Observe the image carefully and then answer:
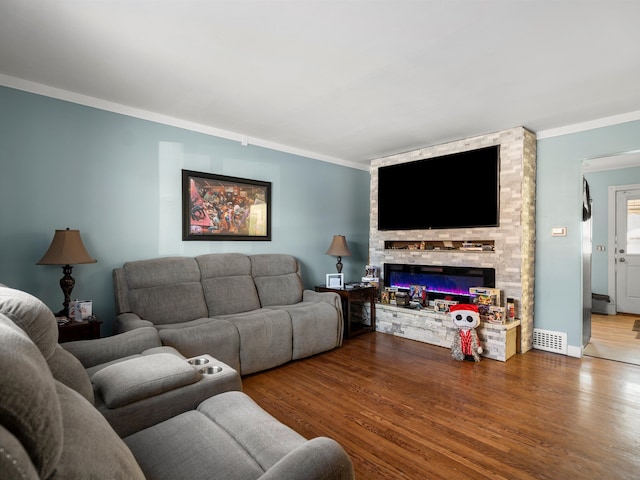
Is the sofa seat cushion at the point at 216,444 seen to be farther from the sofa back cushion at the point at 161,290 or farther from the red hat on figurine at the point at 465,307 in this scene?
the red hat on figurine at the point at 465,307

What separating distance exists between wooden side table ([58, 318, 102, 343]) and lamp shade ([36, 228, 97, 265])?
476 mm

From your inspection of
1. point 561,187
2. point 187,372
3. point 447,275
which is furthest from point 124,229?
point 561,187

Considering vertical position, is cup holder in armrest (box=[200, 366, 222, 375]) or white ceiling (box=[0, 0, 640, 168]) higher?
white ceiling (box=[0, 0, 640, 168])

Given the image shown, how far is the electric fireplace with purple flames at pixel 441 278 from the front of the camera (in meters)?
4.10

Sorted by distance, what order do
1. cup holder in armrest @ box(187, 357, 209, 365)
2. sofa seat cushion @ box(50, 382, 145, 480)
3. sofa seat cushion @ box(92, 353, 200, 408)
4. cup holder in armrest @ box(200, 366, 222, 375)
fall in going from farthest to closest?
1. cup holder in armrest @ box(187, 357, 209, 365)
2. cup holder in armrest @ box(200, 366, 222, 375)
3. sofa seat cushion @ box(92, 353, 200, 408)
4. sofa seat cushion @ box(50, 382, 145, 480)

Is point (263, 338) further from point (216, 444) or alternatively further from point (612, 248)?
point (612, 248)

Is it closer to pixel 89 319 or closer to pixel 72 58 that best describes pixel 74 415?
pixel 89 319

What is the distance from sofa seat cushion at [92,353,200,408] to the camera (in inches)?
60.0

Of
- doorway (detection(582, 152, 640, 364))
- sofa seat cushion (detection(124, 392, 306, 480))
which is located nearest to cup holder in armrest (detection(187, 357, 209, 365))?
sofa seat cushion (detection(124, 392, 306, 480))

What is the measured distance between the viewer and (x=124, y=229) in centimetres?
329

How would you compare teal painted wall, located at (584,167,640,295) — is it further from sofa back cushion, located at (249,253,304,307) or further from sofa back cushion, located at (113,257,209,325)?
sofa back cushion, located at (113,257,209,325)

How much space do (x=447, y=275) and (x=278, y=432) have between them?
11.7 feet

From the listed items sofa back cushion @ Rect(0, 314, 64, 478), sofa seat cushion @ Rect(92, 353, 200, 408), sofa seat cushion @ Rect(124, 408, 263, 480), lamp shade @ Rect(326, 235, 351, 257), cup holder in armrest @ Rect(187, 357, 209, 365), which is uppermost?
lamp shade @ Rect(326, 235, 351, 257)

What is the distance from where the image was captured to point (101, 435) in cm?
86
